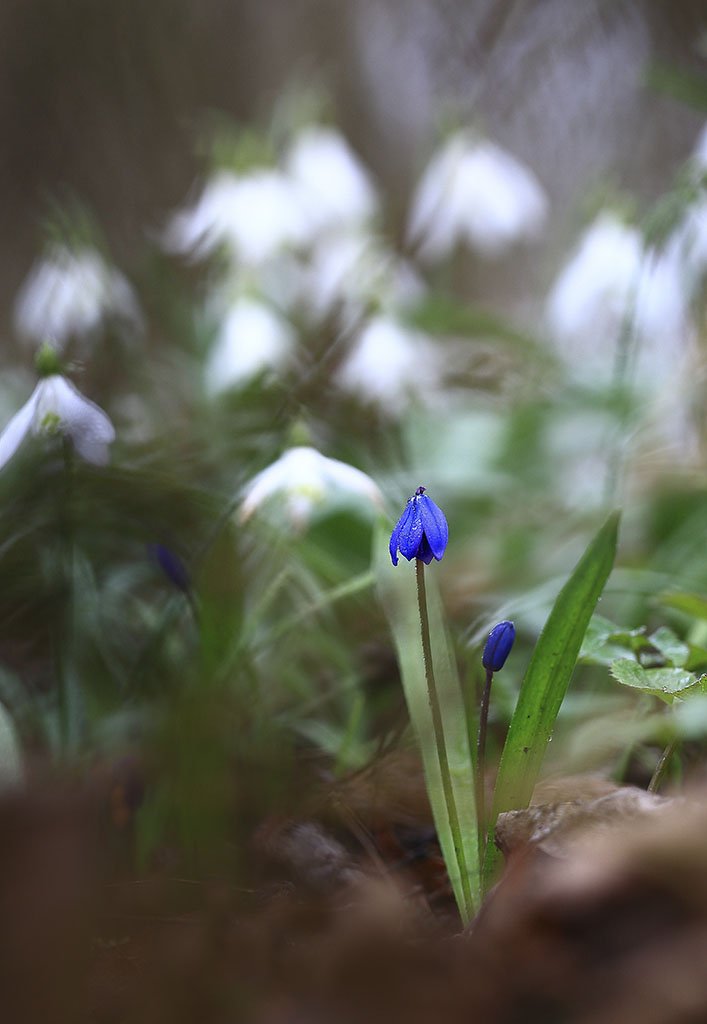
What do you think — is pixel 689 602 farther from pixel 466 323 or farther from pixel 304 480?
pixel 466 323

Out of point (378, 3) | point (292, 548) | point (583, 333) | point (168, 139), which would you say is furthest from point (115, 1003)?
point (378, 3)

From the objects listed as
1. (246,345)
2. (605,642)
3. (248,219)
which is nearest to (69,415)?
(605,642)

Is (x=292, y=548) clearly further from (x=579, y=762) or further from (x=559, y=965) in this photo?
(x=559, y=965)

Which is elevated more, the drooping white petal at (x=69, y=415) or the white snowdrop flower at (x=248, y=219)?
the white snowdrop flower at (x=248, y=219)

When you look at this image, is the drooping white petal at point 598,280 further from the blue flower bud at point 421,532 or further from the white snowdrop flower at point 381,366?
the blue flower bud at point 421,532

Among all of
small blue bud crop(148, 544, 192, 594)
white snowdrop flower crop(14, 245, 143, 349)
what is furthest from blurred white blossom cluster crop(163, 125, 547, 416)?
small blue bud crop(148, 544, 192, 594)

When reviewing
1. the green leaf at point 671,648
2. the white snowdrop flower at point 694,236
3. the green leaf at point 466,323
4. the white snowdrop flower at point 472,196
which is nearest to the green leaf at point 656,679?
the green leaf at point 671,648
